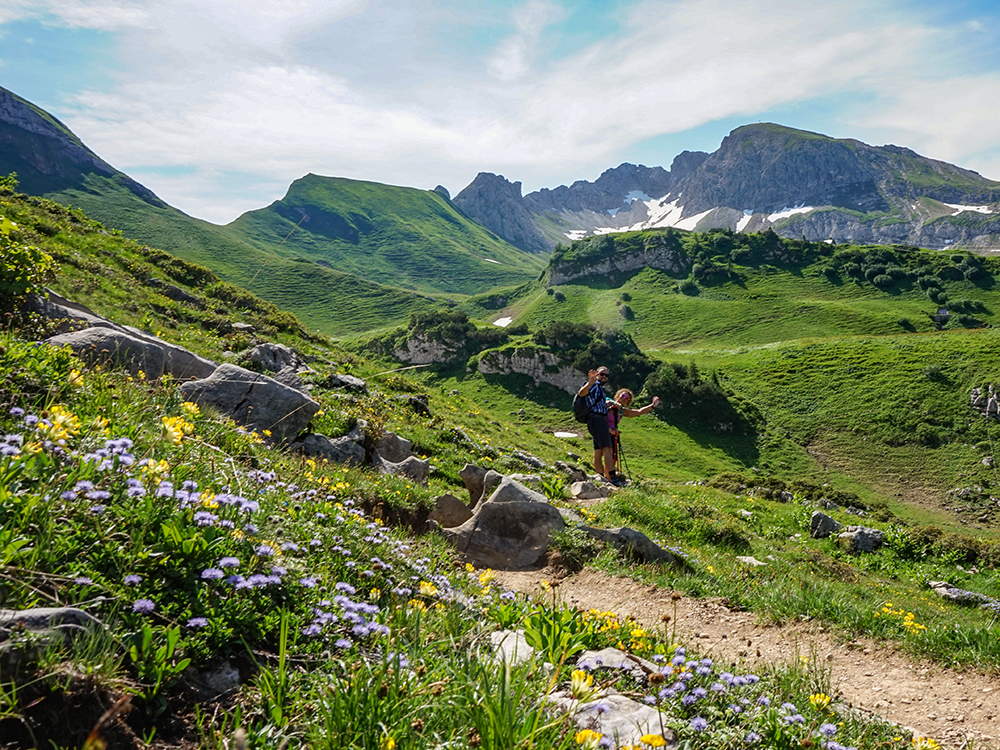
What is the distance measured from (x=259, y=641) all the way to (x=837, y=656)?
278 inches

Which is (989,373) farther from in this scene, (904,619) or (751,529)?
(904,619)

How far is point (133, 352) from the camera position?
372 inches

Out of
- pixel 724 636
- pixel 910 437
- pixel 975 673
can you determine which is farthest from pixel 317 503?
pixel 910 437

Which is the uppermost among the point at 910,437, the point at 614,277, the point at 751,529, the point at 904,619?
the point at 614,277

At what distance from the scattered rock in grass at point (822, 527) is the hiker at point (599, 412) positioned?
752 centimetres

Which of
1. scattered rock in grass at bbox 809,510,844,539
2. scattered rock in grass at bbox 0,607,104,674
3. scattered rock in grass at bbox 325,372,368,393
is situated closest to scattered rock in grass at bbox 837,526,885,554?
scattered rock in grass at bbox 809,510,844,539

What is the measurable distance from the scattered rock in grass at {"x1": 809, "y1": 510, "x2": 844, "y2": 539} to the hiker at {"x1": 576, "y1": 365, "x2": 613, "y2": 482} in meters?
7.52

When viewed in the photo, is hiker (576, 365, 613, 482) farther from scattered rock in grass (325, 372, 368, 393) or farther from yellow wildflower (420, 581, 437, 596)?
yellow wildflower (420, 581, 437, 596)

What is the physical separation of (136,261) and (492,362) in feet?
187

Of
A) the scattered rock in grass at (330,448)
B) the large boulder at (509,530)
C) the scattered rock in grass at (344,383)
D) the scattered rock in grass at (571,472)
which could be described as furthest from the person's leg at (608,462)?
the scattered rock in grass at (344,383)

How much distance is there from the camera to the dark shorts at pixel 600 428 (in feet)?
51.3

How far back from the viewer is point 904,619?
7809mm

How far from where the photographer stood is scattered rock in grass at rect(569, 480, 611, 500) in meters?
15.3

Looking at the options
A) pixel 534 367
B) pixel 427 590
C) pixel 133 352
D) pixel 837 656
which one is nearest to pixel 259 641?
pixel 427 590
